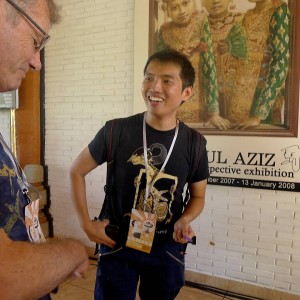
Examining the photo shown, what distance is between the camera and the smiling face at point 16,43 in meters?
0.78

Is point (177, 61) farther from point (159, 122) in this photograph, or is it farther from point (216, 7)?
point (216, 7)

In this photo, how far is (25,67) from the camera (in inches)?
37.0

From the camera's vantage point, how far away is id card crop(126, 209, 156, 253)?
1.52 meters

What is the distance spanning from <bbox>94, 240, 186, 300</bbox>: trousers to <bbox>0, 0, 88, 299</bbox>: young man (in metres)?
0.71

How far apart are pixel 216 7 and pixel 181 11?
0.34m

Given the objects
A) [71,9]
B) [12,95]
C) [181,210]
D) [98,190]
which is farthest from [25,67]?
[12,95]

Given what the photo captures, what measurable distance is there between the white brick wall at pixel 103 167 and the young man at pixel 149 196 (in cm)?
139

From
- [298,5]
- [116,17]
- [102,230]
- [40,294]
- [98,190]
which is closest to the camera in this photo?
[40,294]

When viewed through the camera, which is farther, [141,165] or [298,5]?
[298,5]

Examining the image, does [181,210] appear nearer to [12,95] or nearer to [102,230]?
[102,230]

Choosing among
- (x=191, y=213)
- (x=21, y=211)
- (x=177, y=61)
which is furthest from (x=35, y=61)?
(x=191, y=213)

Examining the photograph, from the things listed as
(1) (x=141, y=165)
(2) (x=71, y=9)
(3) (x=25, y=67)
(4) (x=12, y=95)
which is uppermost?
(2) (x=71, y=9)

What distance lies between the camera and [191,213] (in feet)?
5.32

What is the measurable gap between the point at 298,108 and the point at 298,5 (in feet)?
2.77
